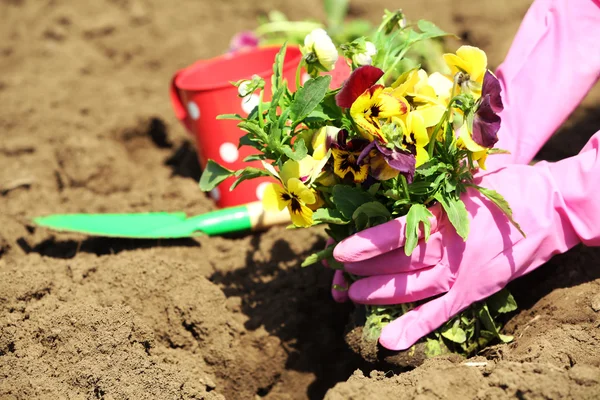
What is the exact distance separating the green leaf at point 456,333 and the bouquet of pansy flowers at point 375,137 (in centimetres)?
25

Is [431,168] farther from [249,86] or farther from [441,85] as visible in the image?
[249,86]

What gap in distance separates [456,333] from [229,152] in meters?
0.99

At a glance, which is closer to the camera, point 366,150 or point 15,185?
point 366,150

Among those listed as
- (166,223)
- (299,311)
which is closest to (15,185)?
(166,223)

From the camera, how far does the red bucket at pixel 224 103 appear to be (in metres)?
2.16

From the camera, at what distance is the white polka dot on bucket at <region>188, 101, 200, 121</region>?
7.31ft

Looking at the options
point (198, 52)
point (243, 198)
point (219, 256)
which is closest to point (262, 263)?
point (219, 256)

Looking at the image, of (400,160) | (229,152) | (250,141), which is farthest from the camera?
(229,152)

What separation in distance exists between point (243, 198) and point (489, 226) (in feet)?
3.23

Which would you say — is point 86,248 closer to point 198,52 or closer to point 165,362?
point 165,362

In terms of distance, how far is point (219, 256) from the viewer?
2.09m

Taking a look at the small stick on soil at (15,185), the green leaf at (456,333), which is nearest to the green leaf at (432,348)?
the green leaf at (456,333)

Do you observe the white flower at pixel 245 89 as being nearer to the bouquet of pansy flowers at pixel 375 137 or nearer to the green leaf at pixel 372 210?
the bouquet of pansy flowers at pixel 375 137

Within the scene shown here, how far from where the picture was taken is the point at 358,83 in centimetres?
128
